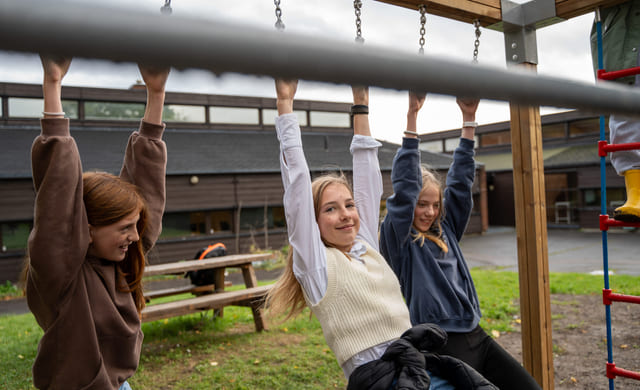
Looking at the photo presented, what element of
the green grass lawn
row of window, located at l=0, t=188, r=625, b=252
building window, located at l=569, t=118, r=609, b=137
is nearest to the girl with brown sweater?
the green grass lawn

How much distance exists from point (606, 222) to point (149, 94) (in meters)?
2.62

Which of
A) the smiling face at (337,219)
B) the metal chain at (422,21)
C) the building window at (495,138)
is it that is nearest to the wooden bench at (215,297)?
the smiling face at (337,219)

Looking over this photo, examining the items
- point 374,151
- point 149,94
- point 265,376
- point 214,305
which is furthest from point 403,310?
point 214,305

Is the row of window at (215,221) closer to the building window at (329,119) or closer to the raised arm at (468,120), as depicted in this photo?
the building window at (329,119)

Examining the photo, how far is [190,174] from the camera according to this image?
13.6 meters

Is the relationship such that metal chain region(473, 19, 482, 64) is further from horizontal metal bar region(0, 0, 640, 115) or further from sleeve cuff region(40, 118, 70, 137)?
horizontal metal bar region(0, 0, 640, 115)

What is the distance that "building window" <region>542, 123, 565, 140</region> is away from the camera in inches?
929

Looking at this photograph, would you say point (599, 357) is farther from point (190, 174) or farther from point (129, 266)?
point (190, 174)

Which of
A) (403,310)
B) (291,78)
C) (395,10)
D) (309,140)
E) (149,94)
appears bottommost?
(403,310)

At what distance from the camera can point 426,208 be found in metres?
2.48

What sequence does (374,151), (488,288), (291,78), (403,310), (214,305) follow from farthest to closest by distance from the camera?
(488,288) < (214,305) < (374,151) < (403,310) < (291,78)

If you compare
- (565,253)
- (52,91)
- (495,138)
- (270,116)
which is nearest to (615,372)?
(52,91)

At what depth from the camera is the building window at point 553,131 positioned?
2359 centimetres

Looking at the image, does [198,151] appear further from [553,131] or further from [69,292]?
[553,131]
